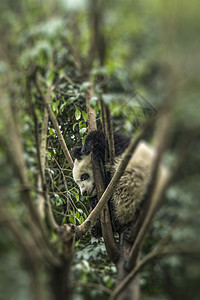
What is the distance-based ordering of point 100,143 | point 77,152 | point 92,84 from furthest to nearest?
1. point 77,152
2. point 100,143
3. point 92,84

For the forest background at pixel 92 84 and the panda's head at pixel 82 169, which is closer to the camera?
the forest background at pixel 92 84

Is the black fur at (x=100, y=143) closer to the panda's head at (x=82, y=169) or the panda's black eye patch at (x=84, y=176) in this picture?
the panda's head at (x=82, y=169)

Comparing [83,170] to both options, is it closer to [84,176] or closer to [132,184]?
[84,176]

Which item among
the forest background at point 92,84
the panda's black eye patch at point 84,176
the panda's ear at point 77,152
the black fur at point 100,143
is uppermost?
the forest background at point 92,84

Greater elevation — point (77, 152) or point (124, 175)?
point (77, 152)

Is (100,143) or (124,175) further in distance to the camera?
(100,143)

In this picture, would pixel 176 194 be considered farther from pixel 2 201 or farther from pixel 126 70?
pixel 2 201

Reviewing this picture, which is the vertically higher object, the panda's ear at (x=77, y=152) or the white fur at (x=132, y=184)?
the panda's ear at (x=77, y=152)

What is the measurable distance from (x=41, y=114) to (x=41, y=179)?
1504 mm

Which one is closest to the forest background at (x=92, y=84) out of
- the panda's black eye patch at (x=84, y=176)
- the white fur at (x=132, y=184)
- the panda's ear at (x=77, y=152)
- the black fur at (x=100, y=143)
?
the white fur at (x=132, y=184)

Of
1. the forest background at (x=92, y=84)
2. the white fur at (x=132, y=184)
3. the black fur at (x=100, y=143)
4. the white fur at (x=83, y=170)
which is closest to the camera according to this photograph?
the forest background at (x=92, y=84)

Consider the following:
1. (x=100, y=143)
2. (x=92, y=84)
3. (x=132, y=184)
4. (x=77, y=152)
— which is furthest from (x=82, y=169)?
(x=92, y=84)

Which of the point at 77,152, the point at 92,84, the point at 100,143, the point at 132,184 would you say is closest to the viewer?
the point at 92,84

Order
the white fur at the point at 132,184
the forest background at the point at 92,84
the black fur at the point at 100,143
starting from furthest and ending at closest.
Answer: the black fur at the point at 100,143
the white fur at the point at 132,184
the forest background at the point at 92,84
